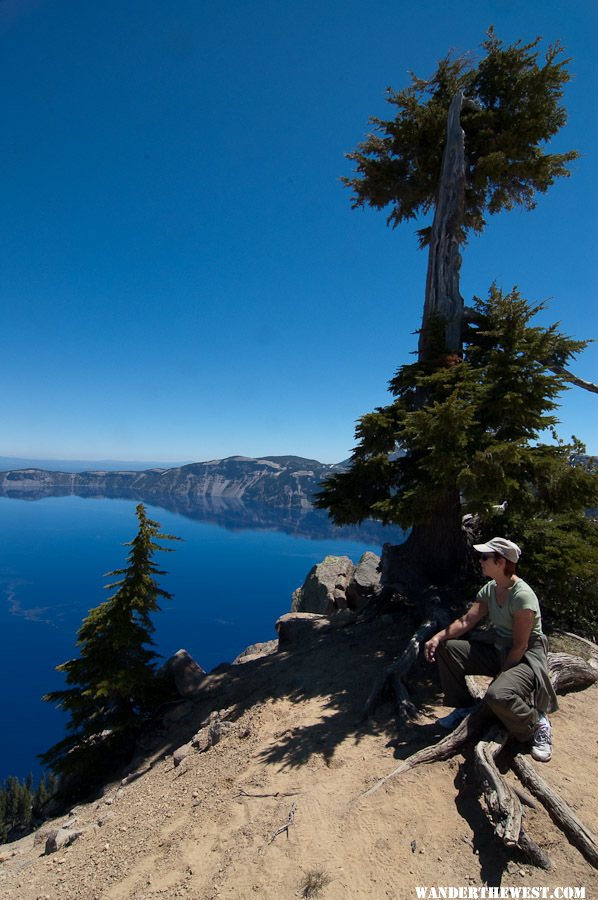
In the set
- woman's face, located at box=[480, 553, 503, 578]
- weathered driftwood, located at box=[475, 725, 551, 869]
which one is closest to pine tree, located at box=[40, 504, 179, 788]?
woman's face, located at box=[480, 553, 503, 578]

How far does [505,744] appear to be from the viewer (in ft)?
14.6

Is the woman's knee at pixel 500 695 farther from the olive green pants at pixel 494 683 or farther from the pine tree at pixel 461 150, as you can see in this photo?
the pine tree at pixel 461 150

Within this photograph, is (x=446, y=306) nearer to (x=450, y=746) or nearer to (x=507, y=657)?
(x=507, y=657)

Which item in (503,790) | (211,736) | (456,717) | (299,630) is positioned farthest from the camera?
(299,630)

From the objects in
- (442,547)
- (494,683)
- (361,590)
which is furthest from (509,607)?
(361,590)

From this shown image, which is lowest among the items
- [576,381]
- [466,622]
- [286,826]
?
[286,826]

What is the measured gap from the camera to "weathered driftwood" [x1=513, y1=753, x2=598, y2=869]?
3.30 metres

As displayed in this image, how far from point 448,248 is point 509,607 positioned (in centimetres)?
1030

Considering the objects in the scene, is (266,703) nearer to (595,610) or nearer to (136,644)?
(136,644)

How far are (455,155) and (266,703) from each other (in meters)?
14.5

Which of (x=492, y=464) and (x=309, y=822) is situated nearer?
(x=309, y=822)

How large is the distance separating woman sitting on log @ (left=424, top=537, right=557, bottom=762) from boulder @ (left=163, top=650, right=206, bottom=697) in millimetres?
10040

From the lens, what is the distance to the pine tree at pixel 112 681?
1186 centimetres

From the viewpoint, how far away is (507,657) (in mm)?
4551
